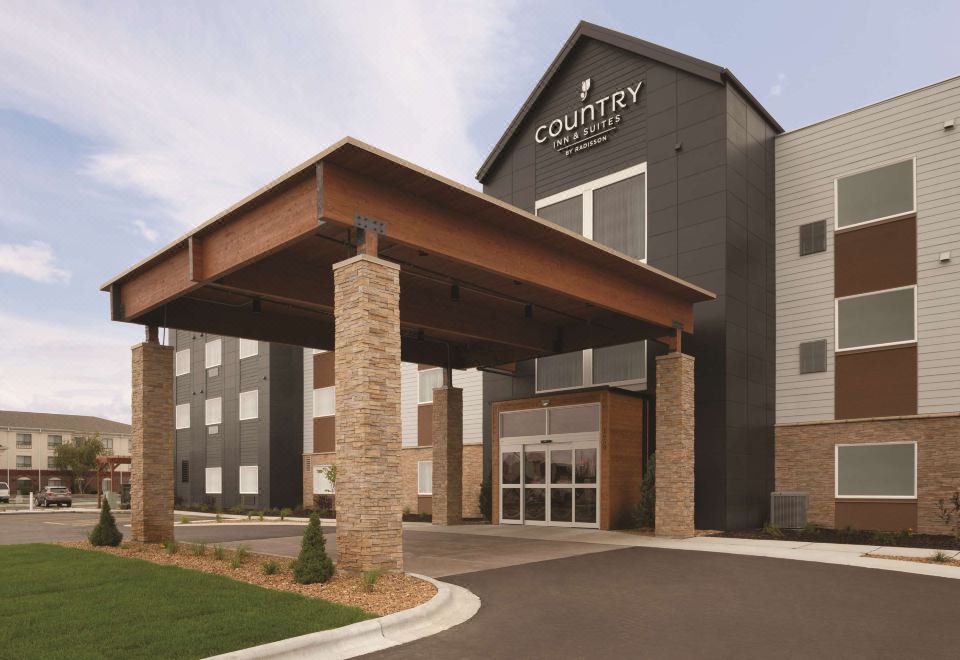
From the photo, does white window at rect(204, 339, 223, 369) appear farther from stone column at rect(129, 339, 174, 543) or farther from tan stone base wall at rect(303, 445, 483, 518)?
stone column at rect(129, 339, 174, 543)

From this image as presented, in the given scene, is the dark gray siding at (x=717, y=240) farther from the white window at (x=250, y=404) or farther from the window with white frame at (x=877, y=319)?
the white window at (x=250, y=404)

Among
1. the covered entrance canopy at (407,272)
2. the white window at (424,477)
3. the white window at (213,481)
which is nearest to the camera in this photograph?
the covered entrance canopy at (407,272)

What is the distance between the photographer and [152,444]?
16797 millimetres

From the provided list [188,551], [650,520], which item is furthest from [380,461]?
[650,520]

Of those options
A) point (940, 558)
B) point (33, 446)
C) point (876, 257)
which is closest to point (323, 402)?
point (876, 257)

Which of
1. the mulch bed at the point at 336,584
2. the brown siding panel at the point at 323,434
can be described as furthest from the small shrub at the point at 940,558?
the brown siding panel at the point at 323,434

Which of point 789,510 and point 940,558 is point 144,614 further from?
point 789,510

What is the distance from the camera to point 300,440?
39.3m

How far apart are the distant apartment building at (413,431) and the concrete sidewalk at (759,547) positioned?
23.3ft

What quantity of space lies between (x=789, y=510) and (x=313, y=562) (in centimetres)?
1481

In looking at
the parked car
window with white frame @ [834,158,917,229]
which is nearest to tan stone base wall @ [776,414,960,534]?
window with white frame @ [834,158,917,229]

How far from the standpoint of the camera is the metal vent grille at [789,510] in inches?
797

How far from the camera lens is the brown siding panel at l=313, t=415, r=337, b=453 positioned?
37.2 m

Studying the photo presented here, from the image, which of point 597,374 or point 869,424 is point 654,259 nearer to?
point 597,374
